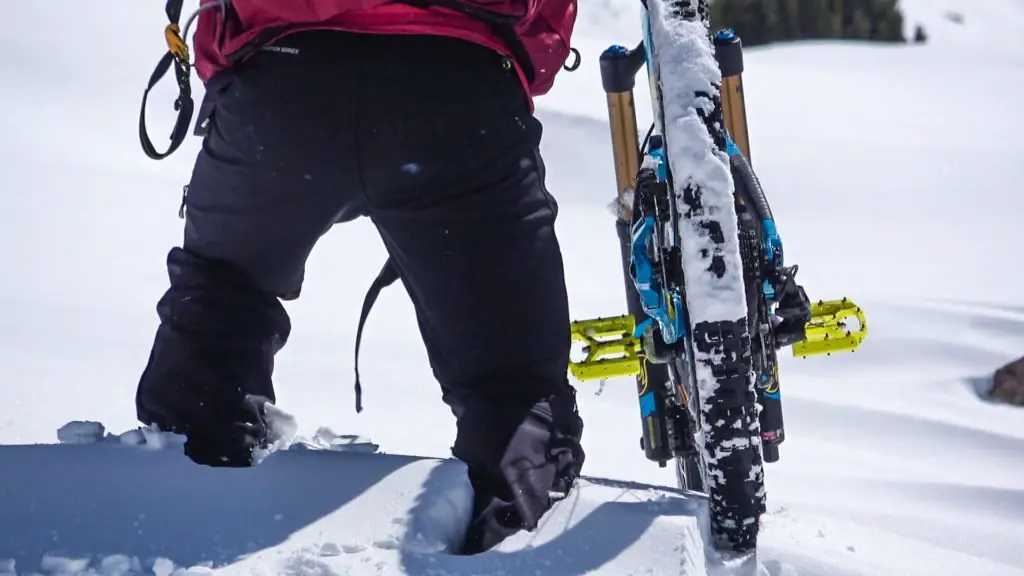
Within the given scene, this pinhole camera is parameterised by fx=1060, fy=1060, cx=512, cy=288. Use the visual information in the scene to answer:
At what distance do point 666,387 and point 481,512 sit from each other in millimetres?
547

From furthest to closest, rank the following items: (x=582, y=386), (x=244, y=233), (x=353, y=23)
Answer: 1. (x=582, y=386)
2. (x=244, y=233)
3. (x=353, y=23)

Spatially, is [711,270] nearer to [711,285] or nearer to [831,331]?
[711,285]

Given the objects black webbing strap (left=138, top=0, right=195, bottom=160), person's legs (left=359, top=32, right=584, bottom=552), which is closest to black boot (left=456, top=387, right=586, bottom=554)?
person's legs (left=359, top=32, right=584, bottom=552)

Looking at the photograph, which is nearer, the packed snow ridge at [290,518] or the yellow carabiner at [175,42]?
the packed snow ridge at [290,518]

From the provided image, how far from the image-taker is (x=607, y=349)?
1.66 m

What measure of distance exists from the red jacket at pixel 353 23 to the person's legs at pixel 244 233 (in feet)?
0.11

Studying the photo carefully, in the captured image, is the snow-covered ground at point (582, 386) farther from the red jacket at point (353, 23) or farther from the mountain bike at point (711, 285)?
the red jacket at point (353, 23)

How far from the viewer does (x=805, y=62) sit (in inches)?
344

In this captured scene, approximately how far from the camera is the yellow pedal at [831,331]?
5.01 feet

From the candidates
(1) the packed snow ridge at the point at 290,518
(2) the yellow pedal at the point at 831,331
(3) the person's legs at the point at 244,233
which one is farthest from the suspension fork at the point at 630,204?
(3) the person's legs at the point at 244,233

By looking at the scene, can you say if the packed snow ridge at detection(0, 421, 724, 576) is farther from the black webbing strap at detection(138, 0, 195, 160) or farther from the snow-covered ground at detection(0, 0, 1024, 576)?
the black webbing strap at detection(138, 0, 195, 160)

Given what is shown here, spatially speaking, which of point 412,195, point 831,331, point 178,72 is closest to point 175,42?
point 178,72

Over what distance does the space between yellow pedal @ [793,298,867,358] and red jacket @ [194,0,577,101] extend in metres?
0.55

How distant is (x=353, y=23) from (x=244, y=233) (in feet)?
1.04
